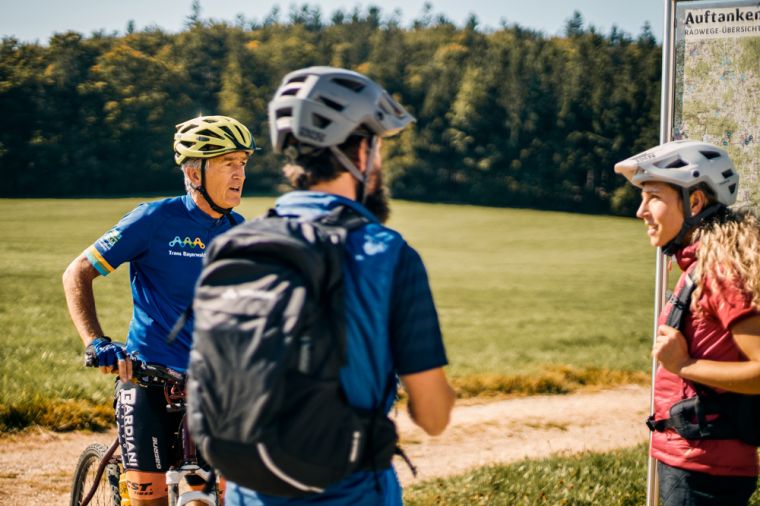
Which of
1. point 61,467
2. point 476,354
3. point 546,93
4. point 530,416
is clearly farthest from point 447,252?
point 61,467

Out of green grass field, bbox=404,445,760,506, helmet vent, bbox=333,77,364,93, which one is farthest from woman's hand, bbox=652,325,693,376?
green grass field, bbox=404,445,760,506

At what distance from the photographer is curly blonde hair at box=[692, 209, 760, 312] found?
274 centimetres

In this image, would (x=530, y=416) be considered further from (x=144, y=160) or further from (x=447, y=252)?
(x=447, y=252)

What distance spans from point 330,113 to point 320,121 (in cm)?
4

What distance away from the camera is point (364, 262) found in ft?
6.59

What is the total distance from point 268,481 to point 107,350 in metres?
2.07

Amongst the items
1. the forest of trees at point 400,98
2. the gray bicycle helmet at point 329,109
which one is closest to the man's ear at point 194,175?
the gray bicycle helmet at point 329,109

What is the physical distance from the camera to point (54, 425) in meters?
8.08

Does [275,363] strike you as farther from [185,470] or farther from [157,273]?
[157,273]

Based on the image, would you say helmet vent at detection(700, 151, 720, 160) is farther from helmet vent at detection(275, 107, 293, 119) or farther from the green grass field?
the green grass field

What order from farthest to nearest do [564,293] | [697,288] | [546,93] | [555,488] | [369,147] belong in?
[546,93] < [564,293] < [555,488] < [697,288] < [369,147]

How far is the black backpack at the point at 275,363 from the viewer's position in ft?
6.12

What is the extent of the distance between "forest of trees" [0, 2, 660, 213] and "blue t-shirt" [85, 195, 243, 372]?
18511mm

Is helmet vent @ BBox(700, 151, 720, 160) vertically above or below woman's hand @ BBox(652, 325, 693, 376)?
above
